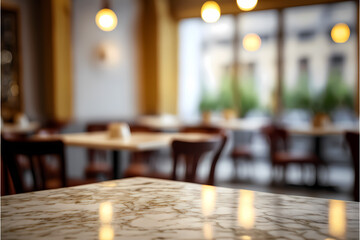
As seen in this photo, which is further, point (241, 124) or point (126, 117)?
point (126, 117)

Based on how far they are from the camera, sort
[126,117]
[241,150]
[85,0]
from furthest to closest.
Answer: [126,117], [85,0], [241,150]

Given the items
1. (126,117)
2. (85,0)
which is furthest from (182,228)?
(126,117)

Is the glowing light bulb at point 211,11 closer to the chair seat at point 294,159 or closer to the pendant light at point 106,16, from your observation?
the pendant light at point 106,16

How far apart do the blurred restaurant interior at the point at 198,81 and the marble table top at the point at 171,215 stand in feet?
9.68

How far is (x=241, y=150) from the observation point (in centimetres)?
610

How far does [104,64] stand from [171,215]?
6.39 meters

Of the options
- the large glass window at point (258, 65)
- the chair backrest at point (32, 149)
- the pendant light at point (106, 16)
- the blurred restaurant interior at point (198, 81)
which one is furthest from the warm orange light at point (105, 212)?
the large glass window at point (258, 65)

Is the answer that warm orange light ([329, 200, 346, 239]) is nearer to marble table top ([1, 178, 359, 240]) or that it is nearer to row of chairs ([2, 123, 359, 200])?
marble table top ([1, 178, 359, 240])

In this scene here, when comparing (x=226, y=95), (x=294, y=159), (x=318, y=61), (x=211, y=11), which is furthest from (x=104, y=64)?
(x=318, y=61)

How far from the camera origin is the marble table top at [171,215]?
2.40 ft

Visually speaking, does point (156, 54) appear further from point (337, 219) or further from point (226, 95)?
point (337, 219)

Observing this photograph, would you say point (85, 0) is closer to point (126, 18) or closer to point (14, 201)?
point (126, 18)

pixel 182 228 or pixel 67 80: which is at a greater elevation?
pixel 67 80

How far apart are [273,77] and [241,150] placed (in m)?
2.55
